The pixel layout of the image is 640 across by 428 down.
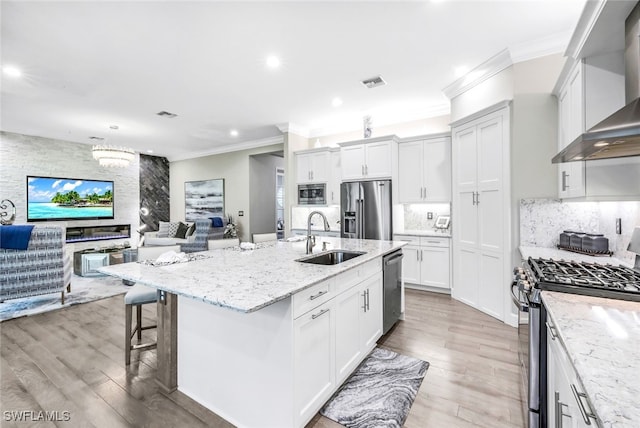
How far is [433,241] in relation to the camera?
4.23 meters

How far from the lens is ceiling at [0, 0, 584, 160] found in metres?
2.39

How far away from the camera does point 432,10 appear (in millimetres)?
2398

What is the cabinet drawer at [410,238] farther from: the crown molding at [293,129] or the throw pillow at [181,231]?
the throw pillow at [181,231]

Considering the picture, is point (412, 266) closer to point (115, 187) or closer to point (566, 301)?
point (566, 301)

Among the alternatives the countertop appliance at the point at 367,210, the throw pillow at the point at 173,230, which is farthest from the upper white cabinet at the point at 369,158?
the throw pillow at the point at 173,230

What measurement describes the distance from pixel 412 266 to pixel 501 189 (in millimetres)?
1797

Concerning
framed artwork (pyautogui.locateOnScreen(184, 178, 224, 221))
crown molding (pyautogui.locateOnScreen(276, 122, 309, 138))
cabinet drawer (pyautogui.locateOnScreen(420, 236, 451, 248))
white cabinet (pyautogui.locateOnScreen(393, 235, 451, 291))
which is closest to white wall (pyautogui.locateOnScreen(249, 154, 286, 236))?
framed artwork (pyautogui.locateOnScreen(184, 178, 224, 221))

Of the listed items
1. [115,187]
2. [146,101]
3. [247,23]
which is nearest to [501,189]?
[247,23]

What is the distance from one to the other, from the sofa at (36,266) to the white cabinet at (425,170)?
5097 millimetres

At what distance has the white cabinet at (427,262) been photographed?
4.13 meters

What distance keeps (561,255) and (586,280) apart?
4.06 ft

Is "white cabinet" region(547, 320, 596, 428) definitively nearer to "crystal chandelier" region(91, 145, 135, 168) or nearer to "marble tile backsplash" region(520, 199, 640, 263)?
"marble tile backsplash" region(520, 199, 640, 263)

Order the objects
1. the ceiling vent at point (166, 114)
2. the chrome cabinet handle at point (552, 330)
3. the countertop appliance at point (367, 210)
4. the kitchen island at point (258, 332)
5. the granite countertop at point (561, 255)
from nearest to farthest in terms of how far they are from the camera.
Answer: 1. the chrome cabinet handle at point (552, 330)
2. the kitchen island at point (258, 332)
3. the granite countertop at point (561, 255)
4. the countertop appliance at point (367, 210)
5. the ceiling vent at point (166, 114)

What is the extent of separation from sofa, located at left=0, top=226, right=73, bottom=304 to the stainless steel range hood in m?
A: 5.55
